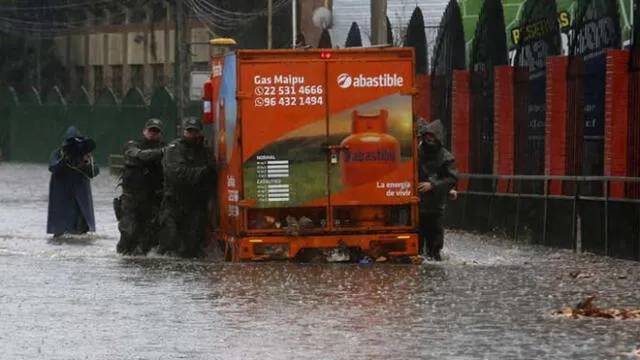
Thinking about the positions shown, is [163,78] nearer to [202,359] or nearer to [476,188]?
[476,188]

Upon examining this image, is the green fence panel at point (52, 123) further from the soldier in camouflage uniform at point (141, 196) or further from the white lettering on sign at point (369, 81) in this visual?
the white lettering on sign at point (369, 81)

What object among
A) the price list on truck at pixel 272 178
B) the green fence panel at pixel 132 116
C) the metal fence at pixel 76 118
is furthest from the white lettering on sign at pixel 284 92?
the green fence panel at pixel 132 116

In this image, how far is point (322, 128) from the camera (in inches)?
818

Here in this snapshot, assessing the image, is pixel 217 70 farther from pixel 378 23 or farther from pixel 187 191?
pixel 378 23

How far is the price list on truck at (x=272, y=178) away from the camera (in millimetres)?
20797

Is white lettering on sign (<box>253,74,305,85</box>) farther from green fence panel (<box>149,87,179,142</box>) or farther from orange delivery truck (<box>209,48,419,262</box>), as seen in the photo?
green fence panel (<box>149,87,179,142</box>)

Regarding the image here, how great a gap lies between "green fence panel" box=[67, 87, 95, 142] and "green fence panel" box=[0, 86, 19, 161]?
5810 mm

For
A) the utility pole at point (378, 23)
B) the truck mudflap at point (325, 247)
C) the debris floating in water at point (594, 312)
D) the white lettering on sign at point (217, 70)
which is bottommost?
the debris floating in water at point (594, 312)

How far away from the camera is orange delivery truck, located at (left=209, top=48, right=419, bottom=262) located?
68.0 ft

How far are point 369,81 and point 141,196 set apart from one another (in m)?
3.71

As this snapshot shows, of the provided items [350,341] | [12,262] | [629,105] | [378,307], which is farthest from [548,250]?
[350,341]

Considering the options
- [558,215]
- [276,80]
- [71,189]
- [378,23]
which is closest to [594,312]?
[276,80]

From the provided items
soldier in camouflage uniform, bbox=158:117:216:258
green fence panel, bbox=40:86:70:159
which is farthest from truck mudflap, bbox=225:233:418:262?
green fence panel, bbox=40:86:70:159

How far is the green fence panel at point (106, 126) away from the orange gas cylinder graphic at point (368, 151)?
43549mm
